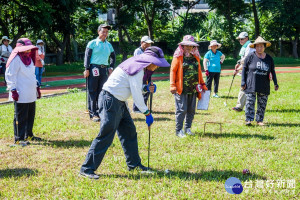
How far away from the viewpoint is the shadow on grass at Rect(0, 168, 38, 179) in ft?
16.2

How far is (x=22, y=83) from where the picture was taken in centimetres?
626

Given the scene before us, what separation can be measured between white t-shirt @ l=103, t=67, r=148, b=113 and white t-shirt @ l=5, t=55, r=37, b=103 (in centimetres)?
232

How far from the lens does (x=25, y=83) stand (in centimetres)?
629

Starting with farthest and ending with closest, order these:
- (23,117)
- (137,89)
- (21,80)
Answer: (23,117) < (21,80) < (137,89)

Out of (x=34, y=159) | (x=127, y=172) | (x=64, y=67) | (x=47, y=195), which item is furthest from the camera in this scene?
(x=64, y=67)

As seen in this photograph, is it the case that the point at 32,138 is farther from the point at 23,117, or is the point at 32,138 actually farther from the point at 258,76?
the point at 258,76

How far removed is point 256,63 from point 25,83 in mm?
4953

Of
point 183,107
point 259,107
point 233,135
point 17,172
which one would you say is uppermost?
point 183,107

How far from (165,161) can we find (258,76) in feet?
11.3

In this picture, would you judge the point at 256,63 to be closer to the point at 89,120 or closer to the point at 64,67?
the point at 89,120

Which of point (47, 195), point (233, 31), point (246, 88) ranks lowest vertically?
point (47, 195)

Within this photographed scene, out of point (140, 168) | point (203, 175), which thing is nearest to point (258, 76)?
point (203, 175)

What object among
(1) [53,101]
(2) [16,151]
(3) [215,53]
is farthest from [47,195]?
(3) [215,53]

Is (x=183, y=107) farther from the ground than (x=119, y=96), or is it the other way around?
(x=119, y=96)
